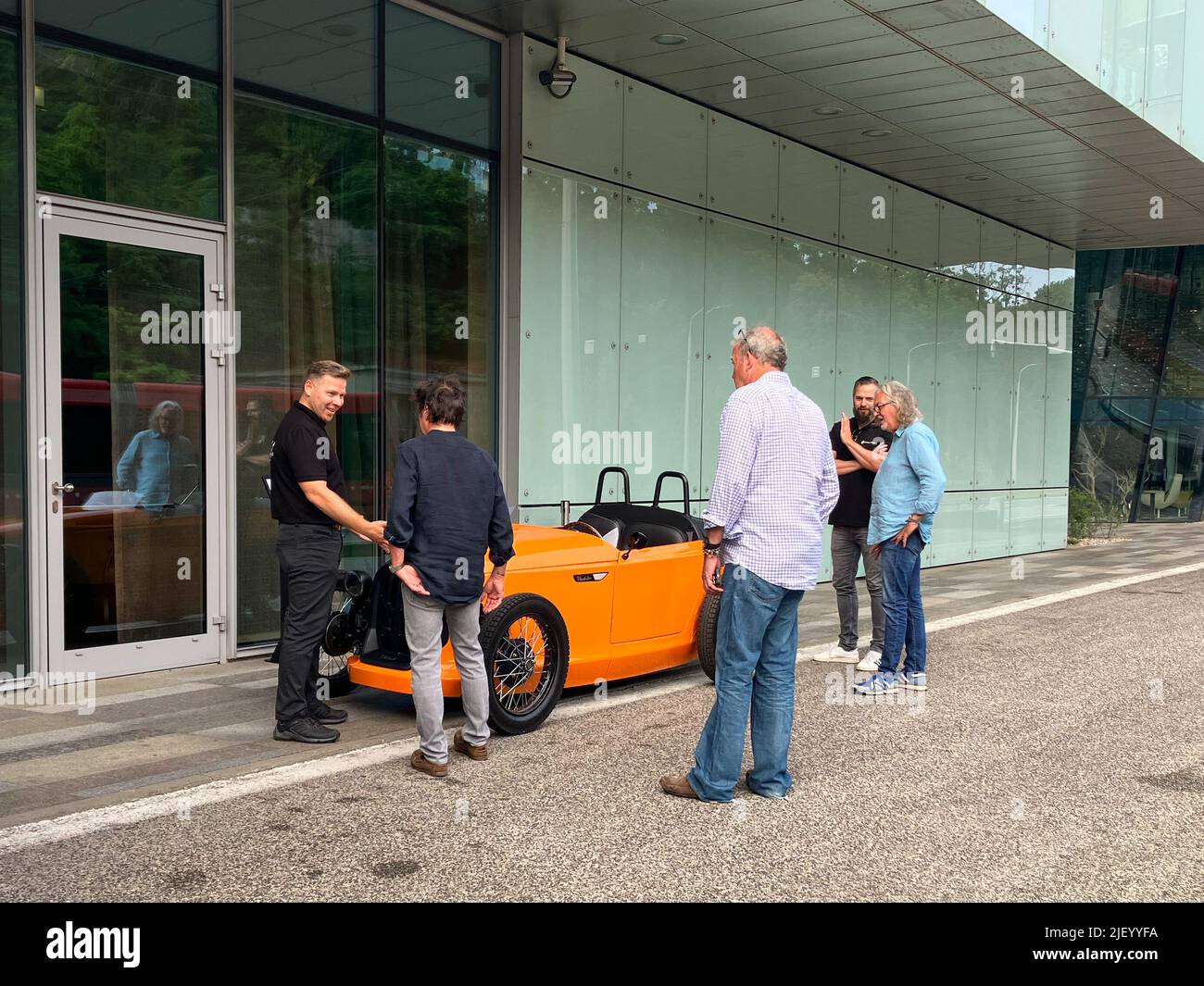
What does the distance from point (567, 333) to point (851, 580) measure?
3.70 metres

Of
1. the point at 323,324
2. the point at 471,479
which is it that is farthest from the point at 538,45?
the point at 471,479

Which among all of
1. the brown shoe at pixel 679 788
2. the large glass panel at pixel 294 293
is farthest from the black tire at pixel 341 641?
the brown shoe at pixel 679 788

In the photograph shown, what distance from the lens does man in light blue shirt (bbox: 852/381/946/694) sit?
776cm

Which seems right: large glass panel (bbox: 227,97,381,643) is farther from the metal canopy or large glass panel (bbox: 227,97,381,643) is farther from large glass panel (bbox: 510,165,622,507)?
the metal canopy

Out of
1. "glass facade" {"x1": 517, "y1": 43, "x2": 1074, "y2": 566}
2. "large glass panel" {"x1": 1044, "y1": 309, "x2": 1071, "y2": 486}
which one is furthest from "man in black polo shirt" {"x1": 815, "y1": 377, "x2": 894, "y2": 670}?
"large glass panel" {"x1": 1044, "y1": 309, "x2": 1071, "y2": 486}

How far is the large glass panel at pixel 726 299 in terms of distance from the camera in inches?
508

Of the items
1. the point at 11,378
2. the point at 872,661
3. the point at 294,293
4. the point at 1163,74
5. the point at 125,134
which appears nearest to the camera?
the point at 11,378

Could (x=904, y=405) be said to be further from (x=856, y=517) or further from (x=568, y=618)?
(x=568, y=618)

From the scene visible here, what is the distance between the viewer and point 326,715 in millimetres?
6680

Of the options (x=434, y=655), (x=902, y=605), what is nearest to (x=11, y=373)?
(x=434, y=655)

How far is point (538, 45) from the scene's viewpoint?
1077 centimetres

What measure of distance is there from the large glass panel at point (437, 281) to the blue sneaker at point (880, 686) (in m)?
4.17

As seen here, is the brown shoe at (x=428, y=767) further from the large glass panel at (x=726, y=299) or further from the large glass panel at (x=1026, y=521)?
the large glass panel at (x=1026, y=521)
